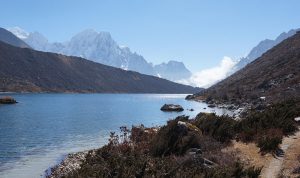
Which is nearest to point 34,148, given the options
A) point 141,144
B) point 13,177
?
point 13,177

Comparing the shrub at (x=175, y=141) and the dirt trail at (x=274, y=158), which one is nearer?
the dirt trail at (x=274, y=158)

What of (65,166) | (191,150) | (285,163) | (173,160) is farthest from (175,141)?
(65,166)

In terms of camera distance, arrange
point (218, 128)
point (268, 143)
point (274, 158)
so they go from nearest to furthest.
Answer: point (274, 158)
point (268, 143)
point (218, 128)

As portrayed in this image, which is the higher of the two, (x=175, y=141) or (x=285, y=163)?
(x=175, y=141)

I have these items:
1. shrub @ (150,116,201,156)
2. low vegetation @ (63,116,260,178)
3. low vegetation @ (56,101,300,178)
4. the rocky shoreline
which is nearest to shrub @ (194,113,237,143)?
low vegetation @ (56,101,300,178)

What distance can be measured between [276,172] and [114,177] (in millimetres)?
7606

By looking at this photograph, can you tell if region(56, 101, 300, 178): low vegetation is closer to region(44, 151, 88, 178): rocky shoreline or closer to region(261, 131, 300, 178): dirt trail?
region(261, 131, 300, 178): dirt trail

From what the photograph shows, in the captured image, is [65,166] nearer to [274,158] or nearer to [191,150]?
[191,150]

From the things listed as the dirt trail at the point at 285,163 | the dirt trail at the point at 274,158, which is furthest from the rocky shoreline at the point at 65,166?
the dirt trail at the point at 285,163

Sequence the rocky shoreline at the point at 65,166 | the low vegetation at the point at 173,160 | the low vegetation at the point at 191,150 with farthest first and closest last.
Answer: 1. the rocky shoreline at the point at 65,166
2. the low vegetation at the point at 191,150
3. the low vegetation at the point at 173,160

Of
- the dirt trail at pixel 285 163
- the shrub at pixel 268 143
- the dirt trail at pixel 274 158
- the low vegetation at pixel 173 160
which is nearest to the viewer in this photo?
the low vegetation at pixel 173 160

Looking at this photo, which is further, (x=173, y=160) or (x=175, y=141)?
(x=175, y=141)

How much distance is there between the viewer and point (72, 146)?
149 feet

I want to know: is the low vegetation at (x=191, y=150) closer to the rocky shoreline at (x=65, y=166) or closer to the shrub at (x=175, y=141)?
the shrub at (x=175, y=141)
